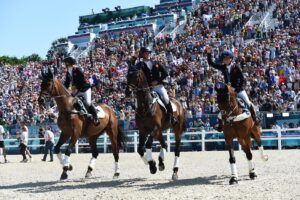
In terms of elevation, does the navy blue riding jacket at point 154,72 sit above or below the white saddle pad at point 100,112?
above

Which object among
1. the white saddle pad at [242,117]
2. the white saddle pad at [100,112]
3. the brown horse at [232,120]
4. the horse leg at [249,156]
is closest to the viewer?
the brown horse at [232,120]

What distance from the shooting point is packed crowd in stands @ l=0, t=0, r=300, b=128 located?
30.7 metres

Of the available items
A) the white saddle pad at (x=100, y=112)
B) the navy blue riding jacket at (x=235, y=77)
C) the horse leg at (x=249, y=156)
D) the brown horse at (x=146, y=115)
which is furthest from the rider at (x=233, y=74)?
the white saddle pad at (x=100, y=112)

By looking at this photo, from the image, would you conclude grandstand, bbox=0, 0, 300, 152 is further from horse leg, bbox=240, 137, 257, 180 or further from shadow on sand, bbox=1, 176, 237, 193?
shadow on sand, bbox=1, 176, 237, 193

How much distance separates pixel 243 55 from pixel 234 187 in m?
23.5

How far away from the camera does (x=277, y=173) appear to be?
14250 mm

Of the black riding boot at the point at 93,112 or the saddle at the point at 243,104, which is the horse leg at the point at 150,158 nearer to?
the black riding boot at the point at 93,112

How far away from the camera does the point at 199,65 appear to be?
36.8 m

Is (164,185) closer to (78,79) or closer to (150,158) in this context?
(150,158)

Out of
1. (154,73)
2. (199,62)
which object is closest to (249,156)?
(154,73)

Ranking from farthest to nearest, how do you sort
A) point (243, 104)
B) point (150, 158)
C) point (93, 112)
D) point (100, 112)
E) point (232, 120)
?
1. point (100, 112)
2. point (93, 112)
3. point (150, 158)
4. point (243, 104)
5. point (232, 120)

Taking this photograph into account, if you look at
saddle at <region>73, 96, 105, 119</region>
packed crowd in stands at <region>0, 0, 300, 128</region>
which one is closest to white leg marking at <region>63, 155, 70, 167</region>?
saddle at <region>73, 96, 105, 119</region>

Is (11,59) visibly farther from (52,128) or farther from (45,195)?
(45,195)

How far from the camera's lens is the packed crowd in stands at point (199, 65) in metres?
30.7
